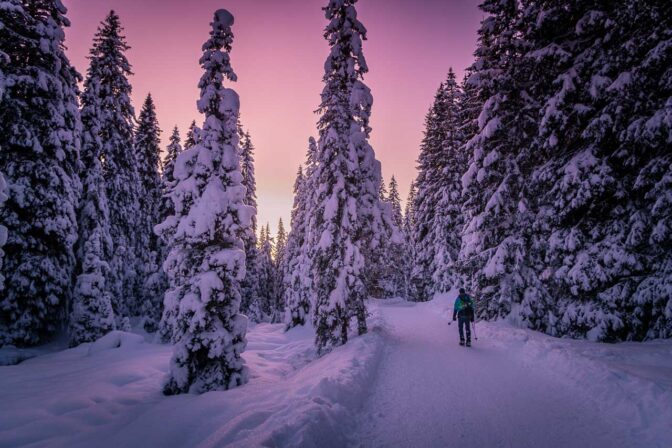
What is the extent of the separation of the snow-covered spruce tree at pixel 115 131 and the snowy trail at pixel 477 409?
2013 cm

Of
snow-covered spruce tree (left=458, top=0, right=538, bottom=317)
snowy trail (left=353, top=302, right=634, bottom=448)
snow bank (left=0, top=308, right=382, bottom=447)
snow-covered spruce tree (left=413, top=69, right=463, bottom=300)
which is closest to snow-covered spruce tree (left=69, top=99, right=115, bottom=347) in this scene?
snow bank (left=0, top=308, right=382, bottom=447)

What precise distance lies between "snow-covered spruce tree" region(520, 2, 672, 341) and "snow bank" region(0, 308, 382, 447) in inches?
291

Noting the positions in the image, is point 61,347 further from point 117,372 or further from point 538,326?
point 538,326

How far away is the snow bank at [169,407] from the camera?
5.33 metres

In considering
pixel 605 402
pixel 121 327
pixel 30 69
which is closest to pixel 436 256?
pixel 605 402

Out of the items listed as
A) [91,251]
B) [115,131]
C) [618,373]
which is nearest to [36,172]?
[91,251]

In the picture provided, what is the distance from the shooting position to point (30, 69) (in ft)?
48.4

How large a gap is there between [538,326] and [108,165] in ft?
87.5

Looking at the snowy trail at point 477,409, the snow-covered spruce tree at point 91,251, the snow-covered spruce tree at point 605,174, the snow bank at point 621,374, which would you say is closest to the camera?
the snowy trail at point 477,409

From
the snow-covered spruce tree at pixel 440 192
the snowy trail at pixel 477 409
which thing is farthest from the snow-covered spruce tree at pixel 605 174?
the snow-covered spruce tree at pixel 440 192

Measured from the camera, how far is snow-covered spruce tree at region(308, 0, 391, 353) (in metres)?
13.4

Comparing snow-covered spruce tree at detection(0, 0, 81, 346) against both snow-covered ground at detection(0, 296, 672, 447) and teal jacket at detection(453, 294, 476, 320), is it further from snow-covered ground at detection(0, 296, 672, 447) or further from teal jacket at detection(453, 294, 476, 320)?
teal jacket at detection(453, 294, 476, 320)

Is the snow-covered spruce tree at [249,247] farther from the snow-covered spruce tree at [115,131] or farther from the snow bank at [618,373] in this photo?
the snow bank at [618,373]

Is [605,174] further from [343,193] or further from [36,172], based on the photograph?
[36,172]
